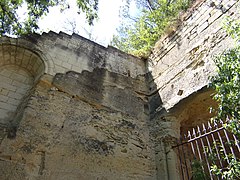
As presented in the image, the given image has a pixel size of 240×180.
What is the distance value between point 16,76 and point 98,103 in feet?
5.98

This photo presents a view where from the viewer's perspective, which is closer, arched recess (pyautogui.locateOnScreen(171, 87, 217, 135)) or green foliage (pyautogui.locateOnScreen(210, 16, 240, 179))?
green foliage (pyautogui.locateOnScreen(210, 16, 240, 179))

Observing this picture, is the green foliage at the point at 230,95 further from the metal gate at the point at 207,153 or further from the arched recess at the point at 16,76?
the arched recess at the point at 16,76

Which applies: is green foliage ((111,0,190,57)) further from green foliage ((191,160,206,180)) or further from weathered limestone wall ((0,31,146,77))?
green foliage ((191,160,206,180))

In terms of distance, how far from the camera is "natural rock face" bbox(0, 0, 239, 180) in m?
3.67

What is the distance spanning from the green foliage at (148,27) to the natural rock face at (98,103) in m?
1.61

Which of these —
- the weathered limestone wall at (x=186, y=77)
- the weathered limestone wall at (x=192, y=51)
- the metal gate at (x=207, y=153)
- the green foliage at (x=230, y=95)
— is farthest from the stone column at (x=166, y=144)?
the green foliage at (x=230, y=95)

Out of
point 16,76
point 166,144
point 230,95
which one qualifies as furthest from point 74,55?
point 230,95

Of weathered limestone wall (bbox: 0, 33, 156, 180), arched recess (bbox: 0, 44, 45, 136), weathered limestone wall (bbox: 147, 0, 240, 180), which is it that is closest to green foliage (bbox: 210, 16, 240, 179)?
weathered limestone wall (bbox: 147, 0, 240, 180)

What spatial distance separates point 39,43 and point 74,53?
782mm

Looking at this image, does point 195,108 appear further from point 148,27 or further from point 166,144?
point 148,27

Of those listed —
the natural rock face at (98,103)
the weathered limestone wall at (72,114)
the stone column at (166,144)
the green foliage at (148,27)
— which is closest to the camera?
the weathered limestone wall at (72,114)

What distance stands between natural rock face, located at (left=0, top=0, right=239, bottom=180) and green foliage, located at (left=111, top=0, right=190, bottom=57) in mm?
1613

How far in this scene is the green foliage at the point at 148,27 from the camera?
7.25 metres

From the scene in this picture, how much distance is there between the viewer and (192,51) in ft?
15.8
